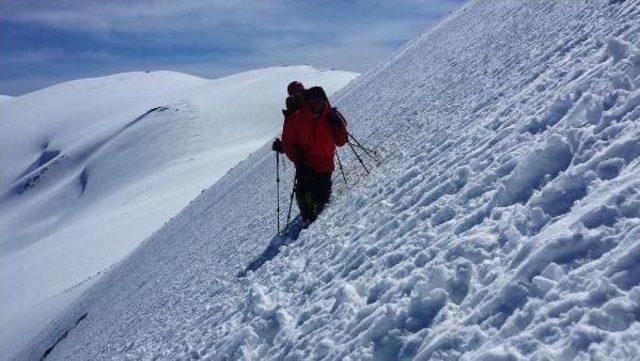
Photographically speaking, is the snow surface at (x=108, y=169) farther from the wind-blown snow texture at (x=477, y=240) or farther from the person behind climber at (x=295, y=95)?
the person behind climber at (x=295, y=95)

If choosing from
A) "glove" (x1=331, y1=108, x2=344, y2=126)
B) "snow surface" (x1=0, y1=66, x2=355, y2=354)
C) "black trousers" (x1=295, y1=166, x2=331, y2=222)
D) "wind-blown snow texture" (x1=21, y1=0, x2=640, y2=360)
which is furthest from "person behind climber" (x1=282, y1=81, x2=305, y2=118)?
"snow surface" (x1=0, y1=66, x2=355, y2=354)

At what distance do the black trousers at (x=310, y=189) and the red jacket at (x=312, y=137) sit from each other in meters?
0.18

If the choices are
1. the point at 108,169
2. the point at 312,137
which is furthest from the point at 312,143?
the point at 108,169

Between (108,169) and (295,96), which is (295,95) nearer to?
(295,96)

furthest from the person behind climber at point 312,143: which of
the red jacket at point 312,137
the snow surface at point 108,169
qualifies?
the snow surface at point 108,169

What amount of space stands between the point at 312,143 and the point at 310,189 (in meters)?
0.83

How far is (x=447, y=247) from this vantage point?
17.1ft

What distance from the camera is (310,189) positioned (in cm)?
984

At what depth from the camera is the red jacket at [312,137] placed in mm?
9312

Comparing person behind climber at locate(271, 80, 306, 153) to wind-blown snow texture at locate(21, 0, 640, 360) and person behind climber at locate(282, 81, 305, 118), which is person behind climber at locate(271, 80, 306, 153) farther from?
wind-blown snow texture at locate(21, 0, 640, 360)

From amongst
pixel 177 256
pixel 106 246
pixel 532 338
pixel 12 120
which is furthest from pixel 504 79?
pixel 12 120

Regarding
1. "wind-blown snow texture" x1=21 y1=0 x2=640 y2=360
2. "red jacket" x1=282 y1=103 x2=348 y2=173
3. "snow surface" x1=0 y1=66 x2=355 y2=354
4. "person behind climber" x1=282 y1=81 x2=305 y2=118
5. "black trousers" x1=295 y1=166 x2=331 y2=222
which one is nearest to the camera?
"wind-blown snow texture" x1=21 y1=0 x2=640 y2=360

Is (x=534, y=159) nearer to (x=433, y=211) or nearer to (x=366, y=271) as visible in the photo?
(x=433, y=211)

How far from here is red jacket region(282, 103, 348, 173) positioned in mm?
9312
